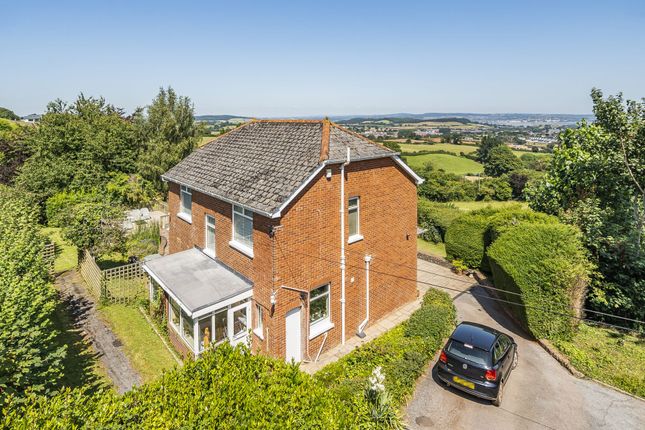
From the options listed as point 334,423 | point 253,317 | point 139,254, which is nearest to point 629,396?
point 334,423

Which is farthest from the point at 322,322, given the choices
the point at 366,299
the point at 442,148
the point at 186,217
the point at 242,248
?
the point at 442,148

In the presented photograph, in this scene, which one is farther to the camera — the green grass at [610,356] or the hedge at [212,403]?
the green grass at [610,356]

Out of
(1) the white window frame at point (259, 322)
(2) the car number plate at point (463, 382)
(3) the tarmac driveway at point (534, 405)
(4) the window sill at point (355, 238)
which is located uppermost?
(4) the window sill at point (355, 238)

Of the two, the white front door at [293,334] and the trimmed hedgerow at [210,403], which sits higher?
the trimmed hedgerow at [210,403]

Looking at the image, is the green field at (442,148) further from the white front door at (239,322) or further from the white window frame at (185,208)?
the white front door at (239,322)

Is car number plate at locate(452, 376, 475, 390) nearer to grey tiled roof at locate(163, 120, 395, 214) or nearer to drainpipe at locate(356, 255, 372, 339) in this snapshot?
drainpipe at locate(356, 255, 372, 339)

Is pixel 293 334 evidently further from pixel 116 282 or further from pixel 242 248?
pixel 116 282

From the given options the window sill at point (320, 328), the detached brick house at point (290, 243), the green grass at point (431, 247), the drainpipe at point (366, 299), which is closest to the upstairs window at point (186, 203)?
the detached brick house at point (290, 243)

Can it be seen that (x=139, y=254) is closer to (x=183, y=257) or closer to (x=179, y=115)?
(x=183, y=257)
